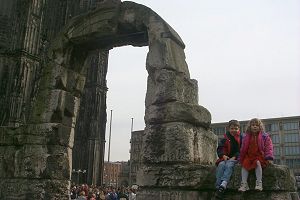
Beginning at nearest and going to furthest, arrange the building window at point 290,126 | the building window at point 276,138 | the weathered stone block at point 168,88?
1. the weathered stone block at point 168,88
2. the building window at point 290,126
3. the building window at point 276,138

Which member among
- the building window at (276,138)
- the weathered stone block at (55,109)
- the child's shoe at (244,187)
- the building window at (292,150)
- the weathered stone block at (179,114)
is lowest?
the child's shoe at (244,187)

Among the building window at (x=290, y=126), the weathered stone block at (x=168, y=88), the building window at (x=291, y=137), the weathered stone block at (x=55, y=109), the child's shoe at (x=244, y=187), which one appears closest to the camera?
the child's shoe at (x=244, y=187)

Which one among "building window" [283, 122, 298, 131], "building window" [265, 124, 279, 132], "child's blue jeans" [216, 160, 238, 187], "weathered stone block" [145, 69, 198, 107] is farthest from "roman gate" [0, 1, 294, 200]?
"building window" [265, 124, 279, 132]

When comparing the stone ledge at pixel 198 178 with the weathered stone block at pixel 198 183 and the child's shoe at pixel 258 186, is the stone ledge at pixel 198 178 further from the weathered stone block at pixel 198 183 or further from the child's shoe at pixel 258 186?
the child's shoe at pixel 258 186

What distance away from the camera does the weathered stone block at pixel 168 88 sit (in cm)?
553

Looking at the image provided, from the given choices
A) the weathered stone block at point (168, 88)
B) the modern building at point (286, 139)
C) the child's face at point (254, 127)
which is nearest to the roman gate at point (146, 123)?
the weathered stone block at point (168, 88)

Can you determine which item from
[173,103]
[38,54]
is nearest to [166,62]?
[173,103]

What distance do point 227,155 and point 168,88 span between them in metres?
1.39

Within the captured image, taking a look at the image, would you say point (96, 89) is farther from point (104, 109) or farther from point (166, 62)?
point (166, 62)

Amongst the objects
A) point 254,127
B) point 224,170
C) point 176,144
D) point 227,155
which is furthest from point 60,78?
point 254,127

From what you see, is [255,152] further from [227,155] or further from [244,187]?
[227,155]

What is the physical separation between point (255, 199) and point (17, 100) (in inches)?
755

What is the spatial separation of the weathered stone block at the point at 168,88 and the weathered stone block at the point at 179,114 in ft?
0.37

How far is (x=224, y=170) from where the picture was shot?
449 cm
